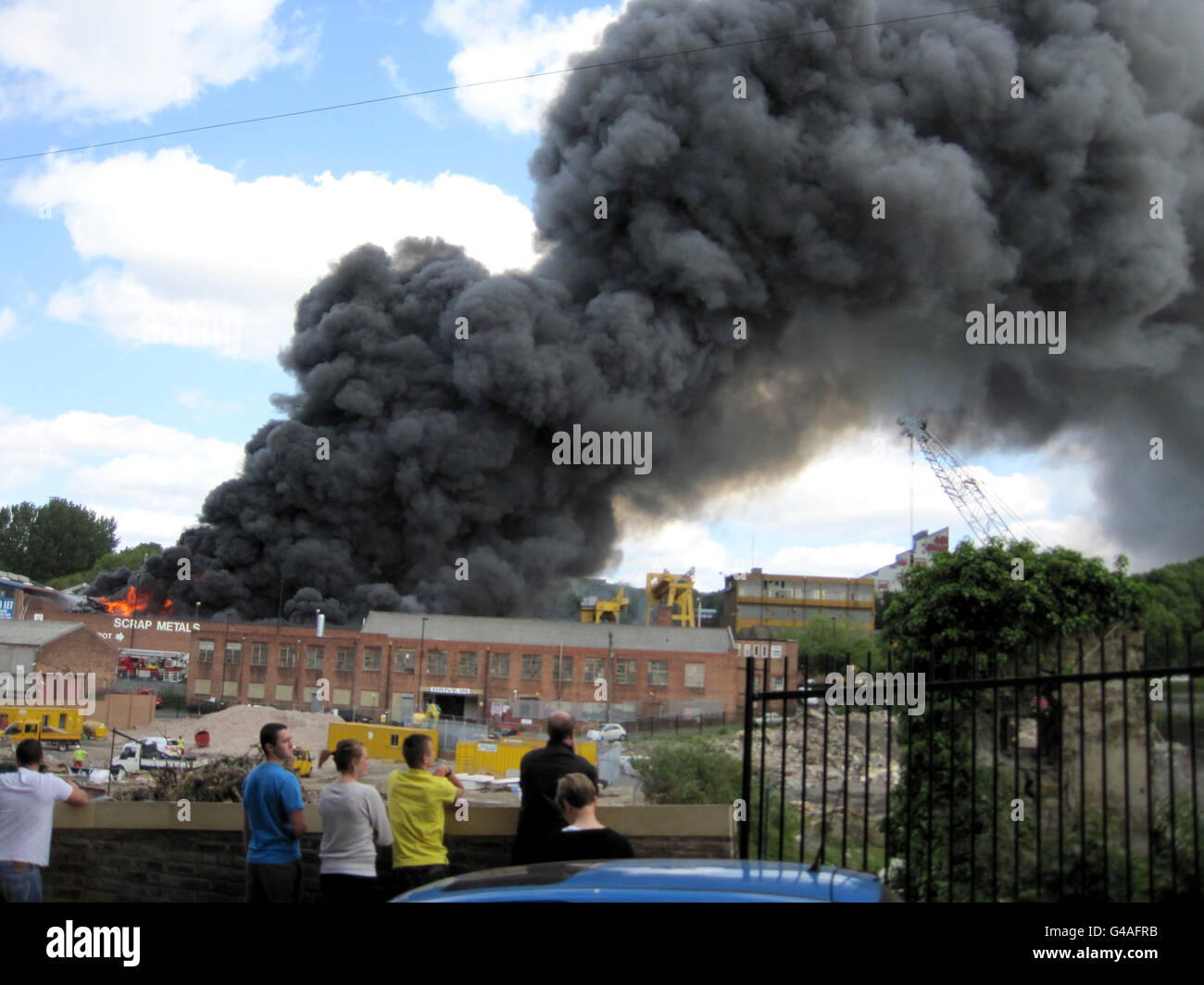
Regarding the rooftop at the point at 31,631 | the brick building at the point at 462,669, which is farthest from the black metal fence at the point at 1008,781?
the rooftop at the point at 31,631

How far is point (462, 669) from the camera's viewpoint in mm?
39250

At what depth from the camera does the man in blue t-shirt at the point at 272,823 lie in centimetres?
517

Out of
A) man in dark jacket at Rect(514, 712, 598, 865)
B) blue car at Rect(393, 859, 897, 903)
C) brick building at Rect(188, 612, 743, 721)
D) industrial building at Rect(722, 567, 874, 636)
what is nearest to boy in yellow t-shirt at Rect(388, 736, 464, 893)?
man in dark jacket at Rect(514, 712, 598, 865)

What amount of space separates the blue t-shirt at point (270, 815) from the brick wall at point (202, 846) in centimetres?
76

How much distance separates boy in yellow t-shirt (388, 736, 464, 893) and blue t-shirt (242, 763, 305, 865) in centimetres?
47

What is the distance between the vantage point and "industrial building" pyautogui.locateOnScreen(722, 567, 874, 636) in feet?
261

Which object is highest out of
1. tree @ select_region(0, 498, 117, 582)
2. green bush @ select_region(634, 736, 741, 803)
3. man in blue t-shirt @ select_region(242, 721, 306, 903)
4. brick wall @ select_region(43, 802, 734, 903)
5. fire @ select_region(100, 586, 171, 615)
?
tree @ select_region(0, 498, 117, 582)

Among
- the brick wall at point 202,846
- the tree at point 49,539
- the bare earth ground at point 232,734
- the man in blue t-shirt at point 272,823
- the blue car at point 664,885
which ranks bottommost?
the bare earth ground at point 232,734

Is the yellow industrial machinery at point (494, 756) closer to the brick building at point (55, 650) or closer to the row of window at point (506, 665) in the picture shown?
the row of window at point (506, 665)

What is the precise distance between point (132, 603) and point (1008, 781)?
41.4 metres

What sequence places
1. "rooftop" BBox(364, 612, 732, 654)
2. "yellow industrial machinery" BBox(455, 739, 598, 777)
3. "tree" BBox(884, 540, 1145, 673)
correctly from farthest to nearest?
"rooftop" BBox(364, 612, 732, 654), "yellow industrial machinery" BBox(455, 739, 598, 777), "tree" BBox(884, 540, 1145, 673)

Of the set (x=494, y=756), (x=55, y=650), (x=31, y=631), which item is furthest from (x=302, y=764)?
(x=31, y=631)

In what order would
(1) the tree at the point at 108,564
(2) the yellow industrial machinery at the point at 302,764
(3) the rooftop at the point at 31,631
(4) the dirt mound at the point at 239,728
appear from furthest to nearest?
(1) the tree at the point at 108,564 → (3) the rooftop at the point at 31,631 → (4) the dirt mound at the point at 239,728 → (2) the yellow industrial machinery at the point at 302,764

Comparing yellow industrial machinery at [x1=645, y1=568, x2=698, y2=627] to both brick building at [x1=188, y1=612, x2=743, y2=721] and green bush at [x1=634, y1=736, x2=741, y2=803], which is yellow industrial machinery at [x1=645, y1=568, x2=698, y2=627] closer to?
brick building at [x1=188, y1=612, x2=743, y2=721]
